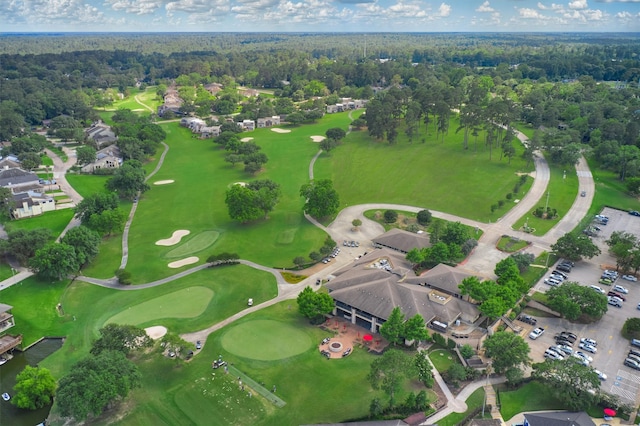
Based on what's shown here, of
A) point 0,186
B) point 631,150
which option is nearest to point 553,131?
point 631,150

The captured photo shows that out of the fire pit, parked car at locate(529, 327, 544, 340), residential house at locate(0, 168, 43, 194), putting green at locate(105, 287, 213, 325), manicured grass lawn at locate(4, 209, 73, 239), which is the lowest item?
putting green at locate(105, 287, 213, 325)

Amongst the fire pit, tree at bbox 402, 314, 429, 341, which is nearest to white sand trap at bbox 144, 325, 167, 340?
the fire pit

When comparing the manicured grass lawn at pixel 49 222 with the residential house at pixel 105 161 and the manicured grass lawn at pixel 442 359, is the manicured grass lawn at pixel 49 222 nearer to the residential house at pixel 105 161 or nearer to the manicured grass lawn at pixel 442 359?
the residential house at pixel 105 161

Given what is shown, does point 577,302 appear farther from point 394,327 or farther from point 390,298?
point 394,327

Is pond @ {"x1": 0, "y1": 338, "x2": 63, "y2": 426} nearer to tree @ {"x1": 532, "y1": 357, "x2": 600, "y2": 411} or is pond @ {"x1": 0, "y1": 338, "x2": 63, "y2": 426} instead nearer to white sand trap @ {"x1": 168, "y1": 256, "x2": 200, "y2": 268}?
white sand trap @ {"x1": 168, "y1": 256, "x2": 200, "y2": 268}

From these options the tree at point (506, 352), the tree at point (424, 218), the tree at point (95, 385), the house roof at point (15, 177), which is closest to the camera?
the tree at point (95, 385)

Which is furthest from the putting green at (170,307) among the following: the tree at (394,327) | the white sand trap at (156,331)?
the tree at (394,327)
